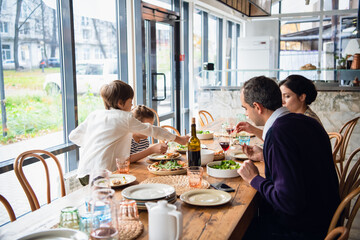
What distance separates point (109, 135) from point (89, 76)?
5.81ft

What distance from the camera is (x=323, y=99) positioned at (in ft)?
14.0

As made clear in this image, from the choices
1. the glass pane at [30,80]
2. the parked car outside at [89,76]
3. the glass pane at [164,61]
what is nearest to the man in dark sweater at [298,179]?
the glass pane at [30,80]

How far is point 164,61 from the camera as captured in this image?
5551 millimetres

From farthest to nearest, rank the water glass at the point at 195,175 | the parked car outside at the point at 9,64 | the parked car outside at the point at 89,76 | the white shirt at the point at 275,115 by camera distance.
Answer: the parked car outside at the point at 89,76
the parked car outside at the point at 9,64
the white shirt at the point at 275,115
the water glass at the point at 195,175

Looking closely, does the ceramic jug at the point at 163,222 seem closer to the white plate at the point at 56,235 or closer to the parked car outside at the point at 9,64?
the white plate at the point at 56,235

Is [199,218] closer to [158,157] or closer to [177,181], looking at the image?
[177,181]

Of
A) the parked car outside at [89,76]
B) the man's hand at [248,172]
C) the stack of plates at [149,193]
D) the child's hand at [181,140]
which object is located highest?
the parked car outside at [89,76]

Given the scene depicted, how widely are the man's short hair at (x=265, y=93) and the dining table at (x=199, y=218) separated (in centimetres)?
45

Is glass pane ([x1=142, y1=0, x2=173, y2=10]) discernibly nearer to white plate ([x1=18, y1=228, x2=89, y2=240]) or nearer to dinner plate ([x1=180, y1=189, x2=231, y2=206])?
dinner plate ([x1=180, y1=189, x2=231, y2=206])

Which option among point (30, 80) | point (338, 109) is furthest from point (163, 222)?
point (338, 109)

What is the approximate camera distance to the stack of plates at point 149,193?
148 cm

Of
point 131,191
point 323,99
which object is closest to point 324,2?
point 323,99

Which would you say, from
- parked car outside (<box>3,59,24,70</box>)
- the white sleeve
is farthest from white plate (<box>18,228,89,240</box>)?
parked car outside (<box>3,59,24,70</box>)

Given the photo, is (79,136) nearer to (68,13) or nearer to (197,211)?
(197,211)
